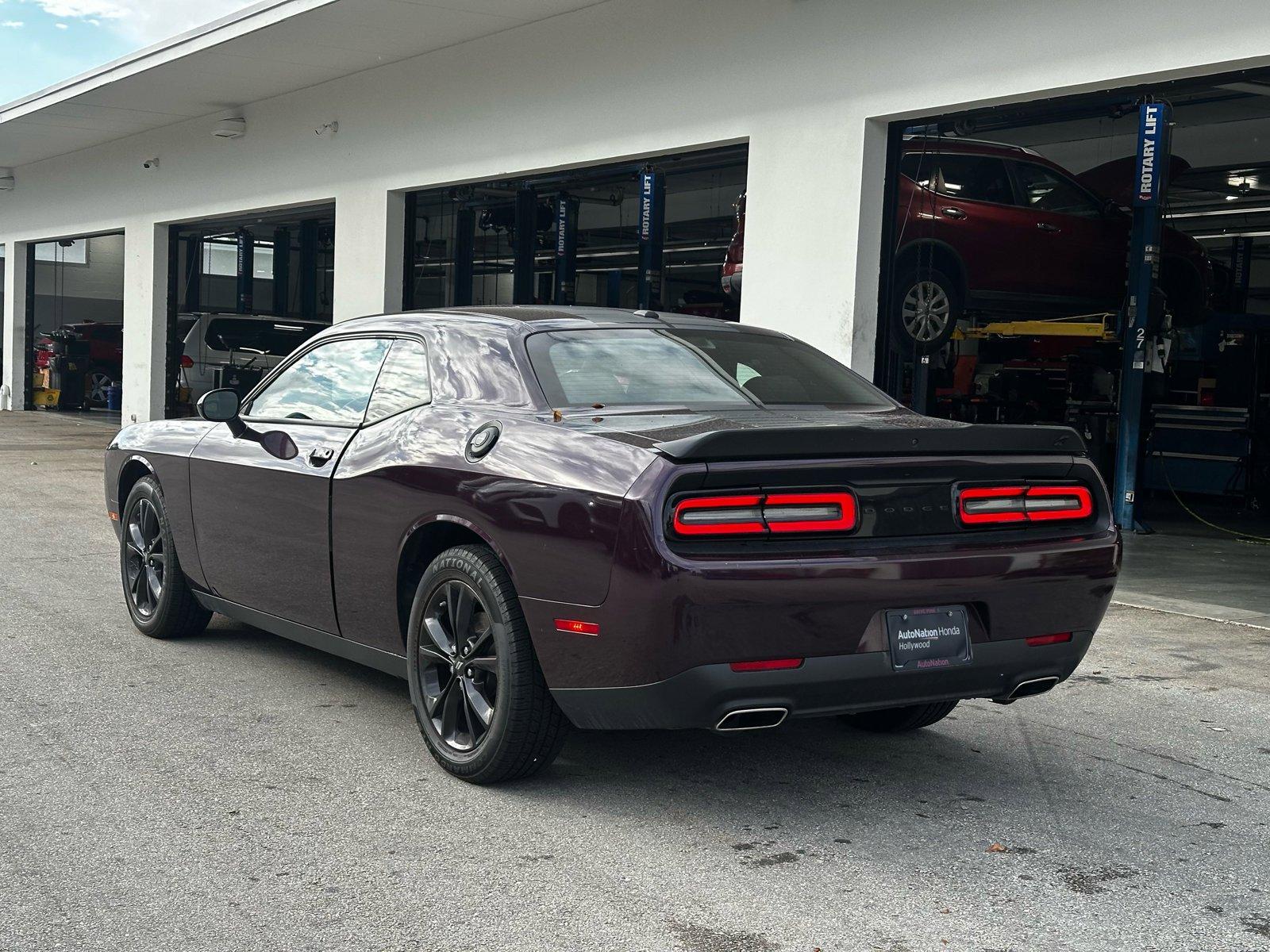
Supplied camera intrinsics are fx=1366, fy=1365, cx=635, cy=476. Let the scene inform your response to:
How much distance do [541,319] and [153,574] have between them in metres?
2.59

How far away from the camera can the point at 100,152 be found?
2339 centimetres

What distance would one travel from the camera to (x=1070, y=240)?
43.7ft

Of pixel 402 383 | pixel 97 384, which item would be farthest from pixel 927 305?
pixel 97 384

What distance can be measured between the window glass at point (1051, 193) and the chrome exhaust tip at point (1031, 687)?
9.53 metres

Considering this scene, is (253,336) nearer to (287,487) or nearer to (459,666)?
(287,487)

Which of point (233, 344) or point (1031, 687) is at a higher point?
point (233, 344)

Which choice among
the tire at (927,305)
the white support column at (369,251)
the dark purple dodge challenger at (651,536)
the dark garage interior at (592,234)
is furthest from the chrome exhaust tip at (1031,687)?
the white support column at (369,251)

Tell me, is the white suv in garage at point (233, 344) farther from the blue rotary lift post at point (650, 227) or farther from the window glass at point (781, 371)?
the window glass at point (781, 371)

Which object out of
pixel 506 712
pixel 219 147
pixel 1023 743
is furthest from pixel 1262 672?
pixel 219 147

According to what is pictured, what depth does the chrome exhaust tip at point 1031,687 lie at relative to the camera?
4031mm

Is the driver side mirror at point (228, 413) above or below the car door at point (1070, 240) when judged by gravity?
below

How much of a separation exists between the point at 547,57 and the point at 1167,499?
9795mm

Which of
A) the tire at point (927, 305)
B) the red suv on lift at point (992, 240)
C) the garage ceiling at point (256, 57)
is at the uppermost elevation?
the garage ceiling at point (256, 57)

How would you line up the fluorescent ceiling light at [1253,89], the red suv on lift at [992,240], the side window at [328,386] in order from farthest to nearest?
1. the fluorescent ceiling light at [1253,89]
2. the red suv on lift at [992,240]
3. the side window at [328,386]
